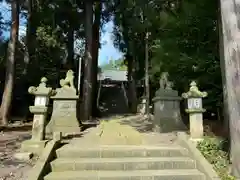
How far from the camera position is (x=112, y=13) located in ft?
59.7

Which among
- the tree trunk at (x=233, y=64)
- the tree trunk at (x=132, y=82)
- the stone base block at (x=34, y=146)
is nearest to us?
the tree trunk at (x=233, y=64)

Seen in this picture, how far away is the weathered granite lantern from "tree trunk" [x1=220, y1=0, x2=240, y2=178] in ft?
12.0

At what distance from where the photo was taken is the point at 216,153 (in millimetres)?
5660

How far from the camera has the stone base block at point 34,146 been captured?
592 centimetres

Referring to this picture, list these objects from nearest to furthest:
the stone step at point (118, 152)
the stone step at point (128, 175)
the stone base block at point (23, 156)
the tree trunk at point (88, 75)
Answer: the stone step at point (128, 175) → the stone step at point (118, 152) → the stone base block at point (23, 156) → the tree trunk at point (88, 75)

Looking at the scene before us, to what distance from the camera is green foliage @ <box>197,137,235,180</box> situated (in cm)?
498

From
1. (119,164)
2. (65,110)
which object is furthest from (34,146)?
(65,110)

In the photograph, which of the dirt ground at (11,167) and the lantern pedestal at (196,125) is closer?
the dirt ground at (11,167)

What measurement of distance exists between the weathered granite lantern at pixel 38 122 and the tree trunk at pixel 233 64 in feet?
12.0

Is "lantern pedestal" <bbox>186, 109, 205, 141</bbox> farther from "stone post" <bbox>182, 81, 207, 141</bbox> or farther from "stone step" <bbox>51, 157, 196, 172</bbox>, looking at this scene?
"stone step" <bbox>51, 157, 196, 172</bbox>

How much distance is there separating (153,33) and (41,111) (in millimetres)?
11107

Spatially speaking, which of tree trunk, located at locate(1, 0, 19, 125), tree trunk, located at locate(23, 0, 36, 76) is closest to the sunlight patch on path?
tree trunk, located at locate(1, 0, 19, 125)

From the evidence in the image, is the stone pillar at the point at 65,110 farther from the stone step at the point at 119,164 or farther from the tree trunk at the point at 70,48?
the tree trunk at the point at 70,48

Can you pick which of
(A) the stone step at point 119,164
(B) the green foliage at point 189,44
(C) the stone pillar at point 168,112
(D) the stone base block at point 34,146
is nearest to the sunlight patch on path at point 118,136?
(A) the stone step at point 119,164
